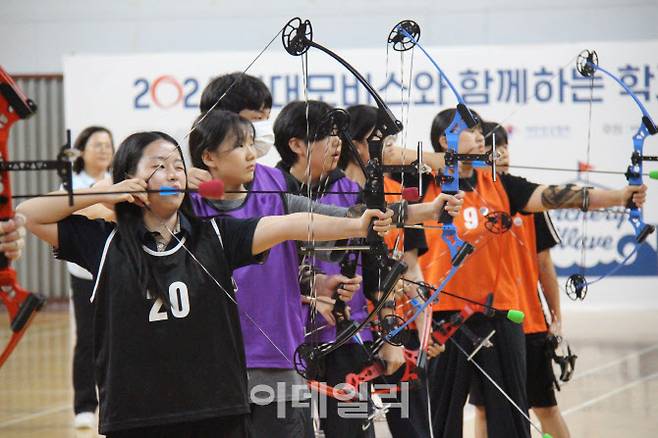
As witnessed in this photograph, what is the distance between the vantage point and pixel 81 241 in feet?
6.14

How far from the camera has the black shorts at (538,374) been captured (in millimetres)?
3303

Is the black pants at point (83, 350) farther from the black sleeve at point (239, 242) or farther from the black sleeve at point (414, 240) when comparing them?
the black sleeve at point (239, 242)

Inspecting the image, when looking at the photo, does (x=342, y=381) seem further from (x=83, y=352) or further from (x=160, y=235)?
(x=83, y=352)

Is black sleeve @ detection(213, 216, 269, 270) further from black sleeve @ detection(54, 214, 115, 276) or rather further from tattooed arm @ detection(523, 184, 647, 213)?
tattooed arm @ detection(523, 184, 647, 213)

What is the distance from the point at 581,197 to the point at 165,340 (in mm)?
1416

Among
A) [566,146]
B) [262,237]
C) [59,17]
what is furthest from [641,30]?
[262,237]

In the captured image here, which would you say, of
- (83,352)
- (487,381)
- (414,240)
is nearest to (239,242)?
(414,240)

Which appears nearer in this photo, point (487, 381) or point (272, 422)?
point (272, 422)

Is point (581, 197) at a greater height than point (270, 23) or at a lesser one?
lesser

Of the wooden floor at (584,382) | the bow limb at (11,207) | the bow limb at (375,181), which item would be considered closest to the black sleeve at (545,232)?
the wooden floor at (584,382)

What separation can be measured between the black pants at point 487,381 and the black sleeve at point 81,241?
143cm

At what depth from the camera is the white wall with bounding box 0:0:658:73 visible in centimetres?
873

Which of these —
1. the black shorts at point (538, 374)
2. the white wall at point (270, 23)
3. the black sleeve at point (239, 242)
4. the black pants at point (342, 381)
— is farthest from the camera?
the white wall at point (270, 23)

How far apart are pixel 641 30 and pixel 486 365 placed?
6.41m
